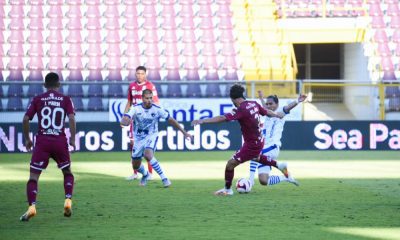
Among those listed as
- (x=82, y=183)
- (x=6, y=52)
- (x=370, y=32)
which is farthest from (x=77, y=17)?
(x=82, y=183)

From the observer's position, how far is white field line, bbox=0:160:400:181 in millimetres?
16820

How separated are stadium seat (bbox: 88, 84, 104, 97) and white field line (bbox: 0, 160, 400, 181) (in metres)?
4.99

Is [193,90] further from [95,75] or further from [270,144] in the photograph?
[270,144]

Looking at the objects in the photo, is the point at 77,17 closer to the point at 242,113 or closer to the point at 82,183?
the point at 82,183

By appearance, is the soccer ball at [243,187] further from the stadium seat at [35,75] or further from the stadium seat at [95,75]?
the stadium seat at [35,75]

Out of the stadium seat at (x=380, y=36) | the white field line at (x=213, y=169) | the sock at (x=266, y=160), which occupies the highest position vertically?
the stadium seat at (x=380, y=36)

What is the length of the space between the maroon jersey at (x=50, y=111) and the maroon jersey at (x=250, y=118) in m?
2.97

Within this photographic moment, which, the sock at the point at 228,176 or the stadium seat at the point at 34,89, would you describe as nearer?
the sock at the point at 228,176

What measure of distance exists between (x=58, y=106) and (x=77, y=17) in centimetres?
1896

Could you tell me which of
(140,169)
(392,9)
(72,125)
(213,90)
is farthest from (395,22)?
(72,125)

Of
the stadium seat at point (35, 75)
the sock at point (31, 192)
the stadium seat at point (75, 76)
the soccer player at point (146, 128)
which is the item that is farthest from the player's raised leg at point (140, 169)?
the stadium seat at point (35, 75)

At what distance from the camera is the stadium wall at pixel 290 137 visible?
23641 mm

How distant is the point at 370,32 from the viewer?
28.9 m

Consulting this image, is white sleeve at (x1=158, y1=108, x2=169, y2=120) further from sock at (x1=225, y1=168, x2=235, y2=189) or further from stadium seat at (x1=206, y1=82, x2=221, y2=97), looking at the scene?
stadium seat at (x1=206, y1=82, x2=221, y2=97)
